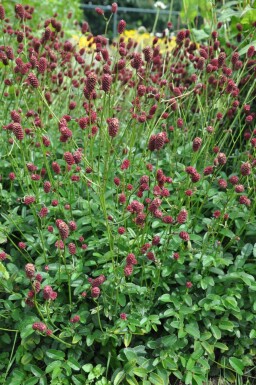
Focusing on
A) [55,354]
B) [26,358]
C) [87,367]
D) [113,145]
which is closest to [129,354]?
[87,367]

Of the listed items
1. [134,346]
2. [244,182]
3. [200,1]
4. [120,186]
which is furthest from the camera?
[200,1]

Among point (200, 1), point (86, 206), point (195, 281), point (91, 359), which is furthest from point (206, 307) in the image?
point (200, 1)

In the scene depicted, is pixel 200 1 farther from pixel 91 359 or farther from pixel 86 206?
pixel 91 359

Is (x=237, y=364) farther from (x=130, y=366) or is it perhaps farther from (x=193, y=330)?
(x=130, y=366)

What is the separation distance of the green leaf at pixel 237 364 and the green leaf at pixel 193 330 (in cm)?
23

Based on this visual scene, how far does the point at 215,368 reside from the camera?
2.18 meters

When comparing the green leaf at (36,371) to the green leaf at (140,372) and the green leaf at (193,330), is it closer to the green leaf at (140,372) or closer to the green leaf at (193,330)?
the green leaf at (140,372)

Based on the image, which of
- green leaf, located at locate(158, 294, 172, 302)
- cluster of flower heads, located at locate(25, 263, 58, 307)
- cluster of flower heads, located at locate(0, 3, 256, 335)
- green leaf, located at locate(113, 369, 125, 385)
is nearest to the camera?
cluster of flower heads, located at locate(25, 263, 58, 307)

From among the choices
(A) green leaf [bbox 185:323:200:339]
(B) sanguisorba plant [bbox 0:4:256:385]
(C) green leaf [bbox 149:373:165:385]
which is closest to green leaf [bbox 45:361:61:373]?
(B) sanguisorba plant [bbox 0:4:256:385]

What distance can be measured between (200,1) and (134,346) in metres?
2.18

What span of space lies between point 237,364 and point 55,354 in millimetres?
738

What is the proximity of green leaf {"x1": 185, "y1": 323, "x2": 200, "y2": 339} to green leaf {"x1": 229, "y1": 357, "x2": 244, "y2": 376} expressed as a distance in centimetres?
23

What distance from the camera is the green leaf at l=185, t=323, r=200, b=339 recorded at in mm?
1965

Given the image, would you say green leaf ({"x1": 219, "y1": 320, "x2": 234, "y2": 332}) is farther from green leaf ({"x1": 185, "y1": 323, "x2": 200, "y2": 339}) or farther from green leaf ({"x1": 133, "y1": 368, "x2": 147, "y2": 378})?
green leaf ({"x1": 133, "y1": 368, "x2": 147, "y2": 378})
